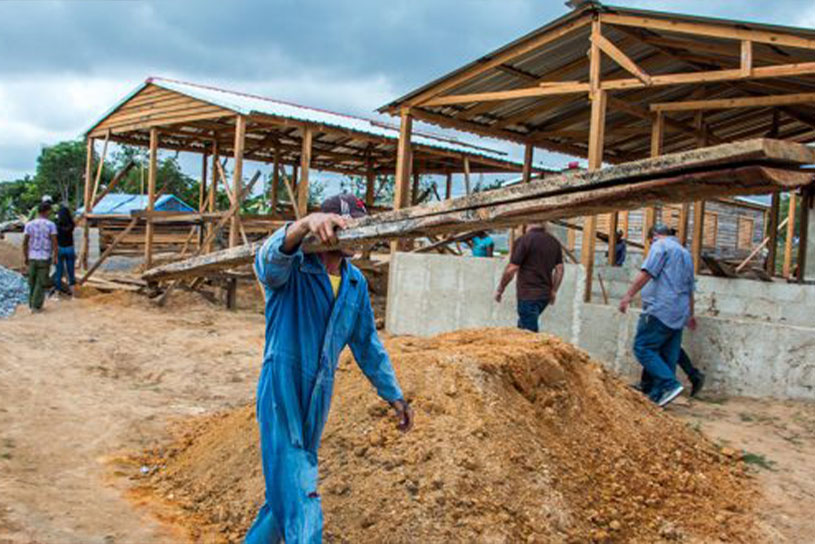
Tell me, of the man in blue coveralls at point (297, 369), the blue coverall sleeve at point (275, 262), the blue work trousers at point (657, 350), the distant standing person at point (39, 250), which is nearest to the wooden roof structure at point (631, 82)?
the blue work trousers at point (657, 350)

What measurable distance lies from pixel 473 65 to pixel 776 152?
24.7 feet

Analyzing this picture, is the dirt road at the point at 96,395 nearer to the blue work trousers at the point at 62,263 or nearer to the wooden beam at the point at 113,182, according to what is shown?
the blue work trousers at the point at 62,263

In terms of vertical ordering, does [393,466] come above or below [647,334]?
below

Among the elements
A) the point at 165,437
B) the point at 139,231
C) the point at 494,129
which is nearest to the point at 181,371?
the point at 165,437

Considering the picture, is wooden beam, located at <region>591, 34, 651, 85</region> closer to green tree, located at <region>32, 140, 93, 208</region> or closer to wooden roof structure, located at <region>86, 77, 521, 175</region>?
wooden roof structure, located at <region>86, 77, 521, 175</region>

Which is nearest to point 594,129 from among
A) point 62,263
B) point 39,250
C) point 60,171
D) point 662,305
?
point 662,305

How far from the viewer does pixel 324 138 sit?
14547mm

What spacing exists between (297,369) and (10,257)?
58.0 ft

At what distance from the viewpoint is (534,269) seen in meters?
7.03

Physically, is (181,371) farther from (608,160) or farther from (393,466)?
(608,160)

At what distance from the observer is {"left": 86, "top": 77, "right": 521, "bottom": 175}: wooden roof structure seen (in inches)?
478

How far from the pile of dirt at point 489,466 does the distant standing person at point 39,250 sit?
276 inches

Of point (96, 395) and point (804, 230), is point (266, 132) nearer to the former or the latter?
point (96, 395)

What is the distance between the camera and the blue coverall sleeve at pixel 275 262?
2549 mm
